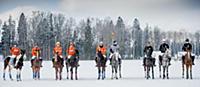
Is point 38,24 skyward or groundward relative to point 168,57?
skyward

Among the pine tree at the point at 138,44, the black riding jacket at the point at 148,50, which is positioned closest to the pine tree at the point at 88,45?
the pine tree at the point at 138,44

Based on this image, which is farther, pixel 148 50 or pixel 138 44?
pixel 138 44

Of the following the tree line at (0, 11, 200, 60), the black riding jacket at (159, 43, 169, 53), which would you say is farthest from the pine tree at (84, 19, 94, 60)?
the black riding jacket at (159, 43, 169, 53)

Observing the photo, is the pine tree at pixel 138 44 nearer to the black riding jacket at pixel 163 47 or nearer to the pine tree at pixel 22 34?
the pine tree at pixel 22 34

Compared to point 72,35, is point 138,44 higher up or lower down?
lower down

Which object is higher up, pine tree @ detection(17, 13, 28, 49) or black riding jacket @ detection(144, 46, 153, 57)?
pine tree @ detection(17, 13, 28, 49)

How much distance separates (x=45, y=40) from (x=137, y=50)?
7176mm

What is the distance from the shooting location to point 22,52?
11758 millimetres

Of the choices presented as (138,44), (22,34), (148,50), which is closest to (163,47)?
(148,50)

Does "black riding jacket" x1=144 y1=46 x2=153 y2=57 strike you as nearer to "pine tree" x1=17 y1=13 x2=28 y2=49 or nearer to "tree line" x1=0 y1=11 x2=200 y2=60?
"tree line" x1=0 y1=11 x2=200 y2=60

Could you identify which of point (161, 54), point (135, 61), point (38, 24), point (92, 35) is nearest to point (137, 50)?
point (135, 61)

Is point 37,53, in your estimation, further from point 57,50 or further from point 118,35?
point 118,35

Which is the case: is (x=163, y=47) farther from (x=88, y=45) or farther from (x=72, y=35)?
(x=72, y=35)

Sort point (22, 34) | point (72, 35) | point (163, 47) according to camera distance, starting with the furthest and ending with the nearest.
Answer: point (72, 35) → point (22, 34) → point (163, 47)
